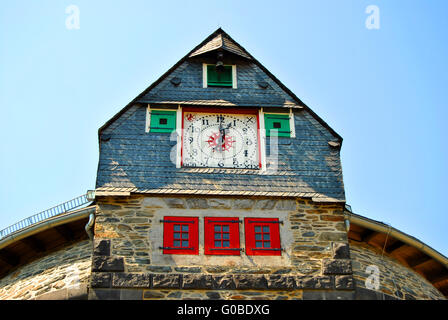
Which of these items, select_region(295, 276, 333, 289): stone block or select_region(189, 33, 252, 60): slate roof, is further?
select_region(189, 33, 252, 60): slate roof

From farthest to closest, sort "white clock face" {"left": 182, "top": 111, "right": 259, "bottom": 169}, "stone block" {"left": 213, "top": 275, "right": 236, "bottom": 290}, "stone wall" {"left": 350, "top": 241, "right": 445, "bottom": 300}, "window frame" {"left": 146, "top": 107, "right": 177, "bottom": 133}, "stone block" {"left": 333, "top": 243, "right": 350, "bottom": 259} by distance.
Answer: "window frame" {"left": 146, "top": 107, "right": 177, "bottom": 133} → "white clock face" {"left": 182, "top": 111, "right": 259, "bottom": 169} → "stone wall" {"left": 350, "top": 241, "right": 445, "bottom": 300} → "stone block" {"left": 333, "top": 243, "right": 350, "bottom": 259} → "stone block" {"left": 213, "top": 275, "right": 236, "bottom": 290}

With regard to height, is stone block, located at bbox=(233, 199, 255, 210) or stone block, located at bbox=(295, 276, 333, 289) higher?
stone block, located at bbox=(233, 199, 255, 210)

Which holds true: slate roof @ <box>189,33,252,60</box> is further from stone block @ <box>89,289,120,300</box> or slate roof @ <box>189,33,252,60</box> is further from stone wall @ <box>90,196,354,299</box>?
stone block @ <box>89,289,120,300</box>

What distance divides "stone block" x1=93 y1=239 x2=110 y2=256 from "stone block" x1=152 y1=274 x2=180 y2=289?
125cm

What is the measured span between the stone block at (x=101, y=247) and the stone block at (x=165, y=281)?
125cm

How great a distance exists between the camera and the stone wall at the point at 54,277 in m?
17.8

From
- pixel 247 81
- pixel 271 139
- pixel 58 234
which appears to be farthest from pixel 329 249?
pixel 58 234

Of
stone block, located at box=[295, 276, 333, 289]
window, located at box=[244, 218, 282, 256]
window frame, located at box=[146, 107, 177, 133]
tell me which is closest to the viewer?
stone block, located at box=[295, 276, 333, 289]

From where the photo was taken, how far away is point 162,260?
17.2 meters

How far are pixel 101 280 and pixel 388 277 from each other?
23.5 feet

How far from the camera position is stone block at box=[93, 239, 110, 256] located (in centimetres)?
1714

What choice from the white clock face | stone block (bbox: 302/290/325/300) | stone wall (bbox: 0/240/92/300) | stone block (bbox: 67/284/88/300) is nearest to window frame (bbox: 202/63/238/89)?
the white clock face

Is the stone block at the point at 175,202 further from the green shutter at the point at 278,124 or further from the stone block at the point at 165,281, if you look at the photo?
the green shutter at the point at 278,124

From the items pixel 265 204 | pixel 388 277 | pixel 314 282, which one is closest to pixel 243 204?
pixel 265 204
